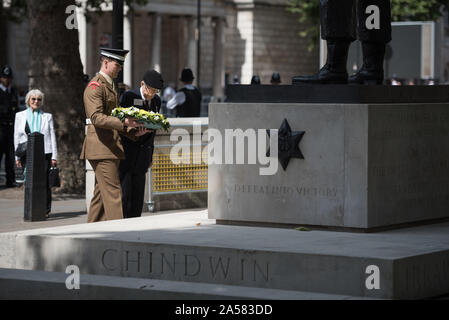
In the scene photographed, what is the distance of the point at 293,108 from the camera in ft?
33.2

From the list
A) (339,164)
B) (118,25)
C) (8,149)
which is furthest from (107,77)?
(8,149)

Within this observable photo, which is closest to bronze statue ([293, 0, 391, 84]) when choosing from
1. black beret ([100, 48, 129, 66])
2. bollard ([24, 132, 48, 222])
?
black beret ([100, 48, 129, 66])

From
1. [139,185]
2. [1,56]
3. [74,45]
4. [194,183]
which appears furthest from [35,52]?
[1,56]

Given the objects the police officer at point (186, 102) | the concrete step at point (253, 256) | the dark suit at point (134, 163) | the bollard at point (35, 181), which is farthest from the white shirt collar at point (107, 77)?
the police officer at point (186, 102)

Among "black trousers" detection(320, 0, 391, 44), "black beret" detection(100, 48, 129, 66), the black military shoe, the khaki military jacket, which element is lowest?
the khaki military jacket

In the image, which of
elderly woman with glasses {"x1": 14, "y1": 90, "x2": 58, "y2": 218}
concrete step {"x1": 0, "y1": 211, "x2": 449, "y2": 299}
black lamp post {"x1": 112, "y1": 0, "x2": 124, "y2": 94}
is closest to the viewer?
concrete step {"x1": 0, "y1": 211, "x2": 449, "y2": 299}

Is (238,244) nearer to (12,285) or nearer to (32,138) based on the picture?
(12,285)

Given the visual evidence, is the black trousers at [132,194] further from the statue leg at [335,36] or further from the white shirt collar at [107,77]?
the statue leg at [335,36]

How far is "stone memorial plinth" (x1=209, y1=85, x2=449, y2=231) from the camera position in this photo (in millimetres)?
9805

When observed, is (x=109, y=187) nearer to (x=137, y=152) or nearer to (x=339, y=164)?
(x=137, y=152)

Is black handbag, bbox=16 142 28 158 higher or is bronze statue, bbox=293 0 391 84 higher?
bronze statue, bbox=293 0 391 84

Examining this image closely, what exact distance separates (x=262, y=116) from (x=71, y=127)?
9.04 meters

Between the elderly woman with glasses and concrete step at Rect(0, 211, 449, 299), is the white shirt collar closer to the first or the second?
concrete step at Rect(0, 211, 449, 299)

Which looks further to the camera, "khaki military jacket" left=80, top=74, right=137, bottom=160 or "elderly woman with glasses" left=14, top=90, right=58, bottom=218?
"elderly woman with glasses" left=14, top=90, right=58, bottom=218
